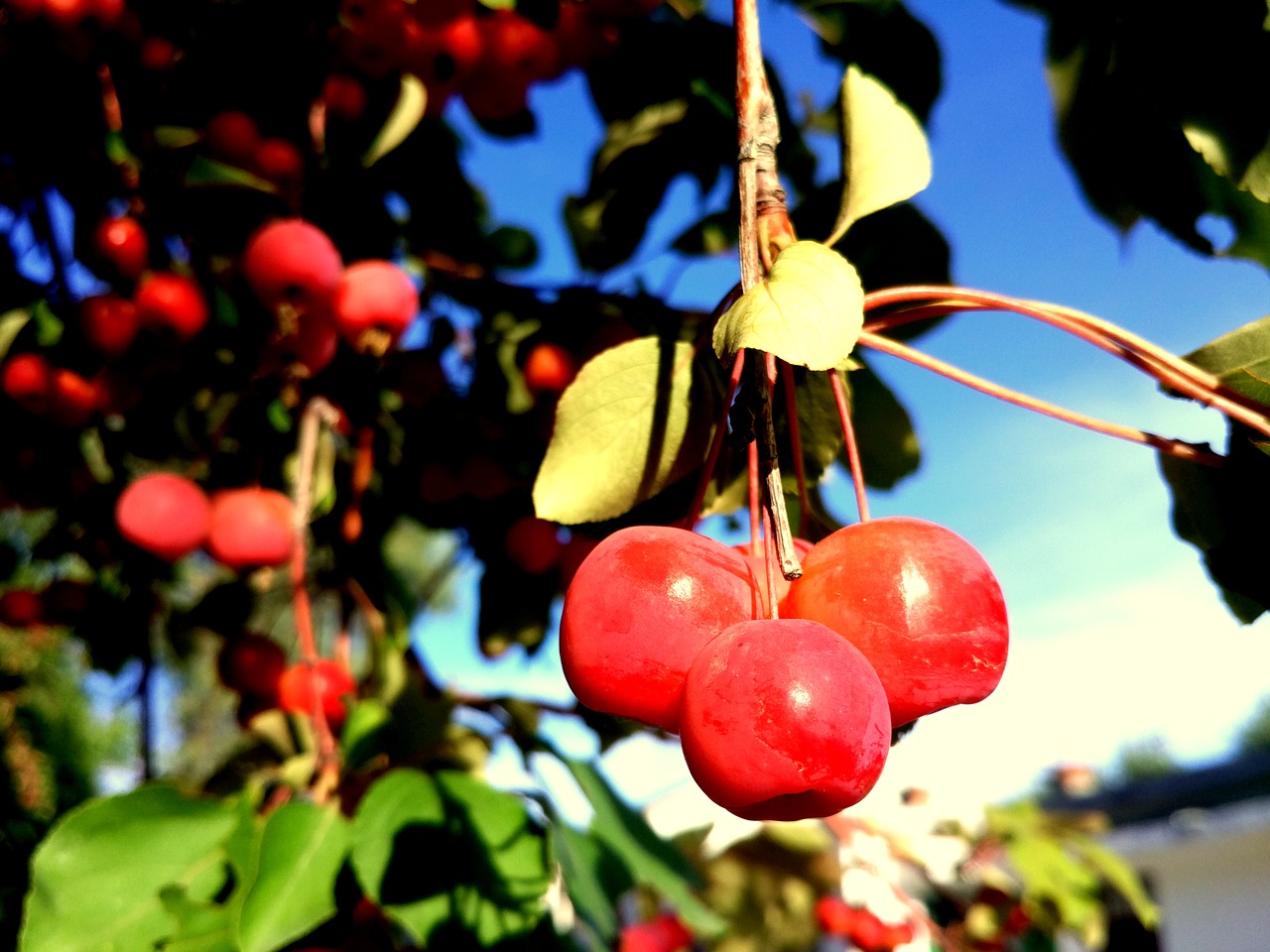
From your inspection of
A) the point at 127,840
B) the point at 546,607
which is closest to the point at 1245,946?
the point at 546,607

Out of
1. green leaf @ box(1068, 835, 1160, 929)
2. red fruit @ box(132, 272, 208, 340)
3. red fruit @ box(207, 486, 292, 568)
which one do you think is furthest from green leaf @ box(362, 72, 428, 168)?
green leaf @ box(1068, 835, 1160, 929)

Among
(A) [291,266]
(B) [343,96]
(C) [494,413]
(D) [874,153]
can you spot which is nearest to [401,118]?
(B) [343,96]

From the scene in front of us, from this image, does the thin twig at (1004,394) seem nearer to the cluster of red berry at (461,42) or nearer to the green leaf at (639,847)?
the cluster of red berry at (461,42)

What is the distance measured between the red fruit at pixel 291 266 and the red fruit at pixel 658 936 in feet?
7.02

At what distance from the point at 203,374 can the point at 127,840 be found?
0.69 metres

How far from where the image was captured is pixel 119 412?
1.41m

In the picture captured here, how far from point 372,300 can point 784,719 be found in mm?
875

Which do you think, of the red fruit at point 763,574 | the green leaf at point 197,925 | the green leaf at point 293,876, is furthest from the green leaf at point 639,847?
the red fruit at point 763,574

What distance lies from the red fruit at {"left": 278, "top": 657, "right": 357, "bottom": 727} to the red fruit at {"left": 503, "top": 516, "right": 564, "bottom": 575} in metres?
0.39

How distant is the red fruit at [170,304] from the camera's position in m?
1.20

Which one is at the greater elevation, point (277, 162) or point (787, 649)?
point (787, 649)

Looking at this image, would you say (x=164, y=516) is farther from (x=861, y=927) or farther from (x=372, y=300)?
(x=861, y=927)

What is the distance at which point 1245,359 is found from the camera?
74 centimetres

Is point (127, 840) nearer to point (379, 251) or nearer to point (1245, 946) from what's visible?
point (379, 251)
